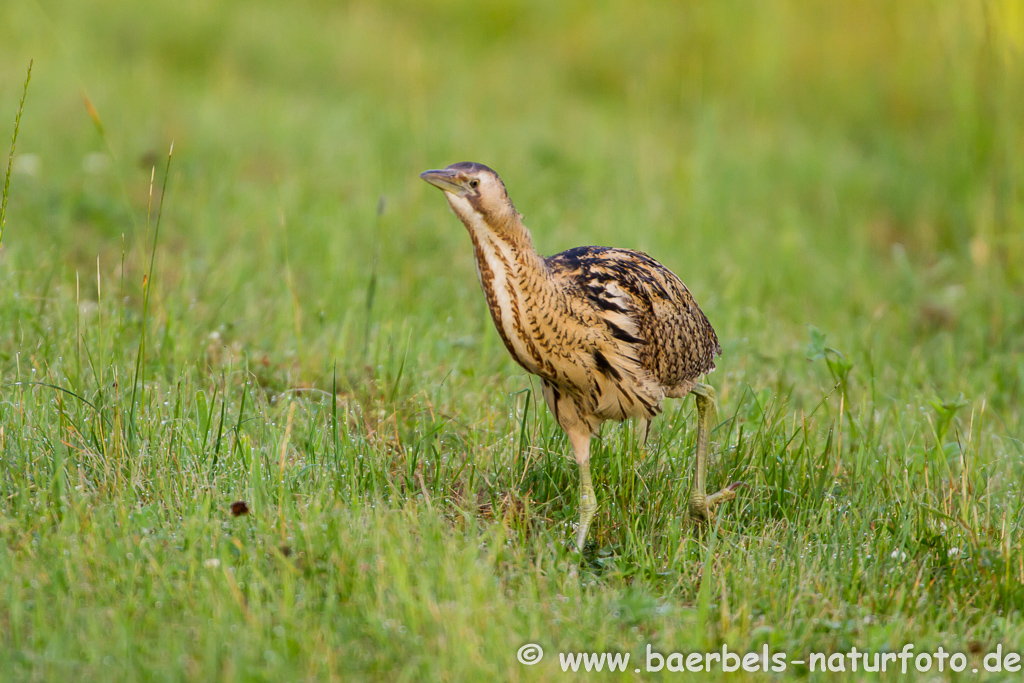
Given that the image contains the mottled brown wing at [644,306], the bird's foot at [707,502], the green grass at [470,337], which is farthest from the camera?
the bird's foot at [707,502]

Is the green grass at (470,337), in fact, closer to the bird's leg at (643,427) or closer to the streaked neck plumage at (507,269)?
the bird's leg at (643,427)

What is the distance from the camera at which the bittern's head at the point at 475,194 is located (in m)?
3.18

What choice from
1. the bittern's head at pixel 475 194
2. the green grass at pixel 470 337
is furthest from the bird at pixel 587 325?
the green grass at pixel 470 337

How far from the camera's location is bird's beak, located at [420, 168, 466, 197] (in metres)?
3.18

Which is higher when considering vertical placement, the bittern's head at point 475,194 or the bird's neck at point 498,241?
the bittern's head at point 475,194

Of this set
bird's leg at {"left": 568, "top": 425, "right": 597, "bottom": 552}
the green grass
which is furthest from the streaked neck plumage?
the green grass

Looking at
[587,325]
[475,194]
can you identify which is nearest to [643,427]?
[587,325]

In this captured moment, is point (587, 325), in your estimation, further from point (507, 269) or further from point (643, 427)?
point (643, 427)

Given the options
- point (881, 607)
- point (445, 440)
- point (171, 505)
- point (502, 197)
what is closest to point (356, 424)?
point (445, 440)

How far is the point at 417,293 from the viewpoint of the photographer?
237 inches

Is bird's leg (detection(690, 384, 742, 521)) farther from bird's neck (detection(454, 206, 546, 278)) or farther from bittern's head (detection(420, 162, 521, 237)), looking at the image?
bittern's head (detection(420, 162, 521, 237))

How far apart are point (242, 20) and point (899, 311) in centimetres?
702

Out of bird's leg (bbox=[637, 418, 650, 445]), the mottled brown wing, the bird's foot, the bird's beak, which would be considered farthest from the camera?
bird's leg (bbox=[637, 418, 650, 445])

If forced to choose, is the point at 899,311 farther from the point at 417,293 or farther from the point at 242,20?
the point at 242,20
